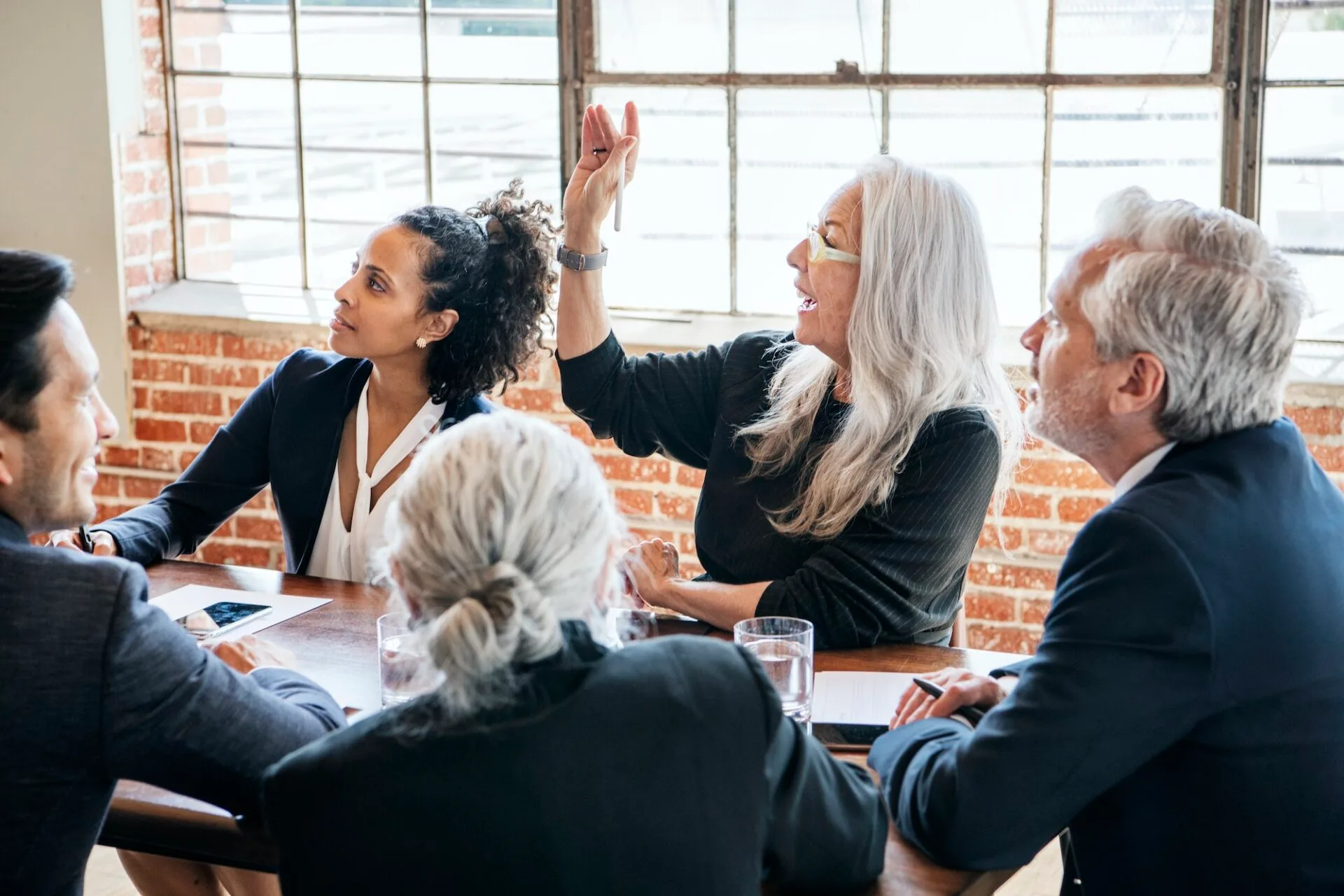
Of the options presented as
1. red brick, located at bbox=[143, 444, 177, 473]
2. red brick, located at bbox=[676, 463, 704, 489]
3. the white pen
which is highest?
the white pen

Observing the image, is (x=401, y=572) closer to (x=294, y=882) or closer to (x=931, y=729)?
(x=294, y=882)

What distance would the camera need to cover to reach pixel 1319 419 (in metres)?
3.41

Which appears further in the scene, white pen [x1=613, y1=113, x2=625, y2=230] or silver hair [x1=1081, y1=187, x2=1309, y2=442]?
white pen [x1=613, y1=113, x2=625, y2=230]

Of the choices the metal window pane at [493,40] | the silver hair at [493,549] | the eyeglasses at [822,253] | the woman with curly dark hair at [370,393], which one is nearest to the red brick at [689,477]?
the woman with curly dark hair at [370,393]

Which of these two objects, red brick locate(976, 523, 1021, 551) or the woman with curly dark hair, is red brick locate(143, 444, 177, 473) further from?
red brick locate(976, 523, 1021, 551)

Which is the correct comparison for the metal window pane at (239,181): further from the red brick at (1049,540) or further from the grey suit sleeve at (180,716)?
the grey suit sleeve at (180,716)

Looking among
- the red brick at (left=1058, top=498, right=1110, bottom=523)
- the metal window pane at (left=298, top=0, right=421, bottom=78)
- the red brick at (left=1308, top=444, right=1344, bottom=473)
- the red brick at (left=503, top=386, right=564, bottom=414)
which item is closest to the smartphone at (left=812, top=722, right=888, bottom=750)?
the red brick at (left=1058, top=498, right=1110, bottom=523)

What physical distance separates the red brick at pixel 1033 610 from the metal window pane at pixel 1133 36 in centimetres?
133

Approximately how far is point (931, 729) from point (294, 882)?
768mm

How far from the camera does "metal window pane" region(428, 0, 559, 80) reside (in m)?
4.08

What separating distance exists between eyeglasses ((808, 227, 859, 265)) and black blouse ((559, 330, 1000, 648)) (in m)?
0.21

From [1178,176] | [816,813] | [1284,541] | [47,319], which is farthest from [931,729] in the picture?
[1178,176]

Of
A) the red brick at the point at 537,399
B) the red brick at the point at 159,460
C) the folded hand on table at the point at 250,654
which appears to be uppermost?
the red brick at the point at 537,399

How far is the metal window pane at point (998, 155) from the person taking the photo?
3.71 metres
